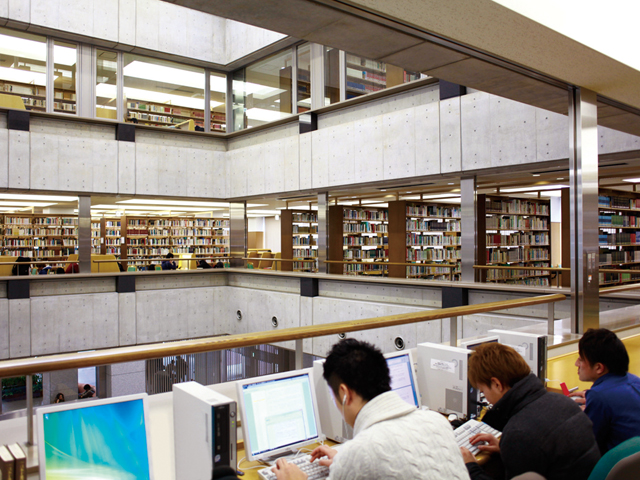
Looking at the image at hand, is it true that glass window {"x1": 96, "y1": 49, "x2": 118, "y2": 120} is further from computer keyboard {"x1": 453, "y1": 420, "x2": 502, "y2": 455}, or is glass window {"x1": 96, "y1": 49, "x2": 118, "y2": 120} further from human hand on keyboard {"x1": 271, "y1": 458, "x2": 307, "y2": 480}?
human hand on keyboard {"x1": 271, "y1": 458, "x2": 307, "y2": 480}

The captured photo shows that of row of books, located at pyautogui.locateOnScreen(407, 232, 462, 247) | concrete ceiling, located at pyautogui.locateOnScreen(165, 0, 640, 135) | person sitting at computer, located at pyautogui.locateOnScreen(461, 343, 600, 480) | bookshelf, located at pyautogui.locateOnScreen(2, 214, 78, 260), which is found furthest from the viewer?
bookshelf, located at pyautogui.locateOnScreen(2, 214, 78, 260)

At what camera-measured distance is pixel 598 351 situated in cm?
248

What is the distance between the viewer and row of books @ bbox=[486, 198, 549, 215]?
8.44 meters

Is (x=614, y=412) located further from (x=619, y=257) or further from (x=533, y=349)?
(x=619, y=257)

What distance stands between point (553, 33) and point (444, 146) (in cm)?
419

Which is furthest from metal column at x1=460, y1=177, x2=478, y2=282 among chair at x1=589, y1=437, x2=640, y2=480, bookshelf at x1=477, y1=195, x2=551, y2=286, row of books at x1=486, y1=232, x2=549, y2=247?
chair at x1=589, y1=437, x2=640, y2=480

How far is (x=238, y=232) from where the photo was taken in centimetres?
1161

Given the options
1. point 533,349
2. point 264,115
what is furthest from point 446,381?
point 264,115

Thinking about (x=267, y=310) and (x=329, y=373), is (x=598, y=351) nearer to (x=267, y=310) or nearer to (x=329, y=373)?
(x=329, y=373)

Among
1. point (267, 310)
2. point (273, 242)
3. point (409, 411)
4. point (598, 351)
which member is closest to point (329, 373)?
point (409, 411)

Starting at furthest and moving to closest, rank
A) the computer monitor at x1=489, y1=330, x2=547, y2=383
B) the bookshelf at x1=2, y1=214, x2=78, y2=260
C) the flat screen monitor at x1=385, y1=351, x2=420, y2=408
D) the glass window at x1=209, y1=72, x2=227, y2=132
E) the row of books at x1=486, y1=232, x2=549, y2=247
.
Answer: the bookshelf at x1=2, y1=214, x2=78, y2=260
the glass window at x1=209, y1=72, x2=227, y2=132
the row of books at x1=486, y1=232, x2=549, y2=247
the computer monitor at x1=489, y1=330, x2=547, y2=383
the flat screen monitor at x1=385, y1=351, x2=420, y2=408

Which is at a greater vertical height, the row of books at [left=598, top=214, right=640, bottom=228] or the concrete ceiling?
the concrete ceiling

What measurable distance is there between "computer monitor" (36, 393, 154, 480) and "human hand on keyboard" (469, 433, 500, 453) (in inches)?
54.8

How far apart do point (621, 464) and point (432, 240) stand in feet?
28.0
